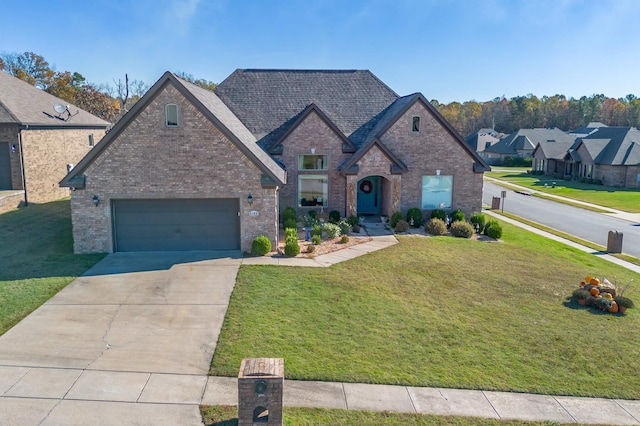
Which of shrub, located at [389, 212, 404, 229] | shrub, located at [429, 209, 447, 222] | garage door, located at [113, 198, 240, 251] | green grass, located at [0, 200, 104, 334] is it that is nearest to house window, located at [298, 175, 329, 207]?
shrub, located at [389, 212, 404, 229]

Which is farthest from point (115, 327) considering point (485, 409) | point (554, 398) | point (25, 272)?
point (554, 398)

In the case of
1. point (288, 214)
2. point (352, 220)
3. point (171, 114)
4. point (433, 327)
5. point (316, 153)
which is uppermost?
point (171, 114)

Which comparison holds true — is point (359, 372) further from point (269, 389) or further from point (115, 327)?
point (115, 327)

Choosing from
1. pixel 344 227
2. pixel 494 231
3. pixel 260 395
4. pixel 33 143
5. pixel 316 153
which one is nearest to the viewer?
pixel 260 395

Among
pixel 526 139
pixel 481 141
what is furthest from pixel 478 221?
pixel 481 141

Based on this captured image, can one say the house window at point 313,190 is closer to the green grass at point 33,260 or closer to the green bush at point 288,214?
the green bush at point 288,214

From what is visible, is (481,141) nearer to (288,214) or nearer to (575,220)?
(575,220)
